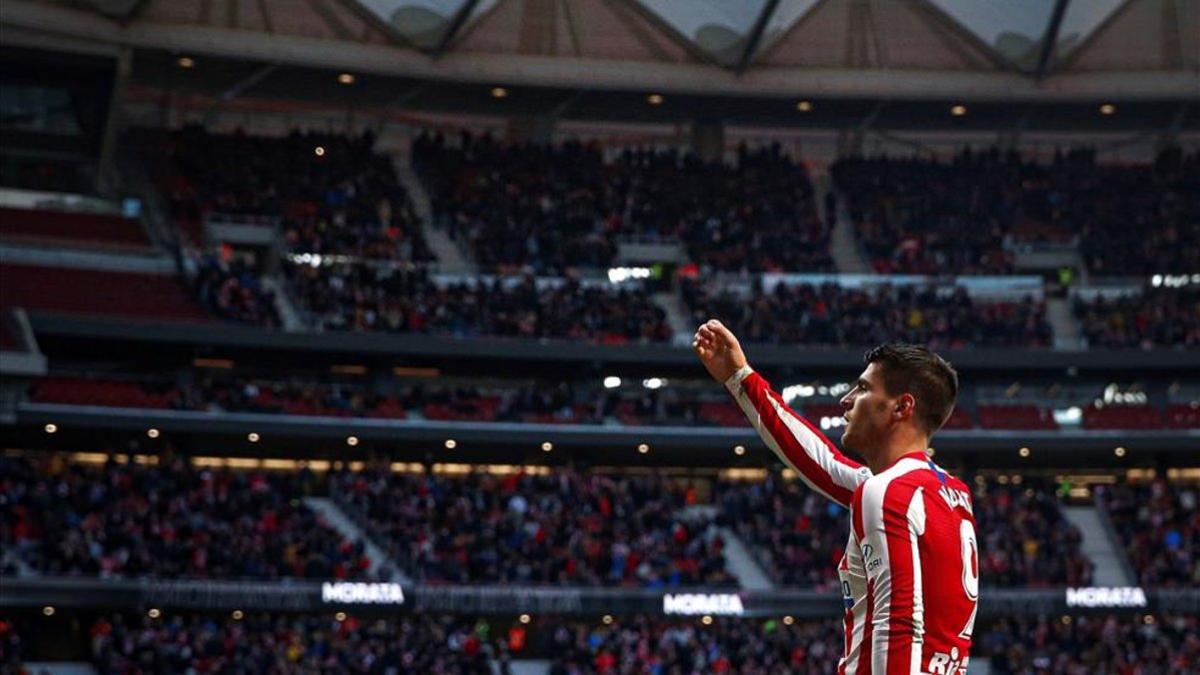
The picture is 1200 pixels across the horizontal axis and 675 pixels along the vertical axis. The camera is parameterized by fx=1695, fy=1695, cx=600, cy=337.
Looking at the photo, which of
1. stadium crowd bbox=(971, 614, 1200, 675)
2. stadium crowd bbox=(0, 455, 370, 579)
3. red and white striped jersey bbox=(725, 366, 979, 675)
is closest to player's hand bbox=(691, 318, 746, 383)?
red and white striped jersey bbox=(725, 366, 979, 675)

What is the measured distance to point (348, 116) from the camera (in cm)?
5694

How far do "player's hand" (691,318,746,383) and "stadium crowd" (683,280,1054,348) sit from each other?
43.0m

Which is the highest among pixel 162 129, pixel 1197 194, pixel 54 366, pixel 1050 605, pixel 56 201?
pixel 1197 194

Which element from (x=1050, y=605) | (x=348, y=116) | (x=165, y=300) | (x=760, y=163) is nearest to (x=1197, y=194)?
(x=760, y=163)

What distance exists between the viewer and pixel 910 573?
15.3 feet

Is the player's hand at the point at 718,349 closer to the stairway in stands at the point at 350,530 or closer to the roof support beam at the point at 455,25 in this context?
the stairway in stands at the point at 350,530

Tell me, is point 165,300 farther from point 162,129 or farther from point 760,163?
point 760,163

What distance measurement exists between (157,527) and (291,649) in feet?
15.8

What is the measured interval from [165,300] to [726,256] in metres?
17.1

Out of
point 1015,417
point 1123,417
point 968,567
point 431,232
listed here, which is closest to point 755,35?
point 431,232

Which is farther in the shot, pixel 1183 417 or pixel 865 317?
pixel 865 317

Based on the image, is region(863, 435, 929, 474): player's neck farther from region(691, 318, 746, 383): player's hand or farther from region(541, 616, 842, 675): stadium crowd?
region(541, 616, 842, 675): stadium crowd

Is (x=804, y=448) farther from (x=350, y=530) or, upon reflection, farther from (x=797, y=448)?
(x=350, y=530)

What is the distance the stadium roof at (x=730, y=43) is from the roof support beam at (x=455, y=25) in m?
0.05
